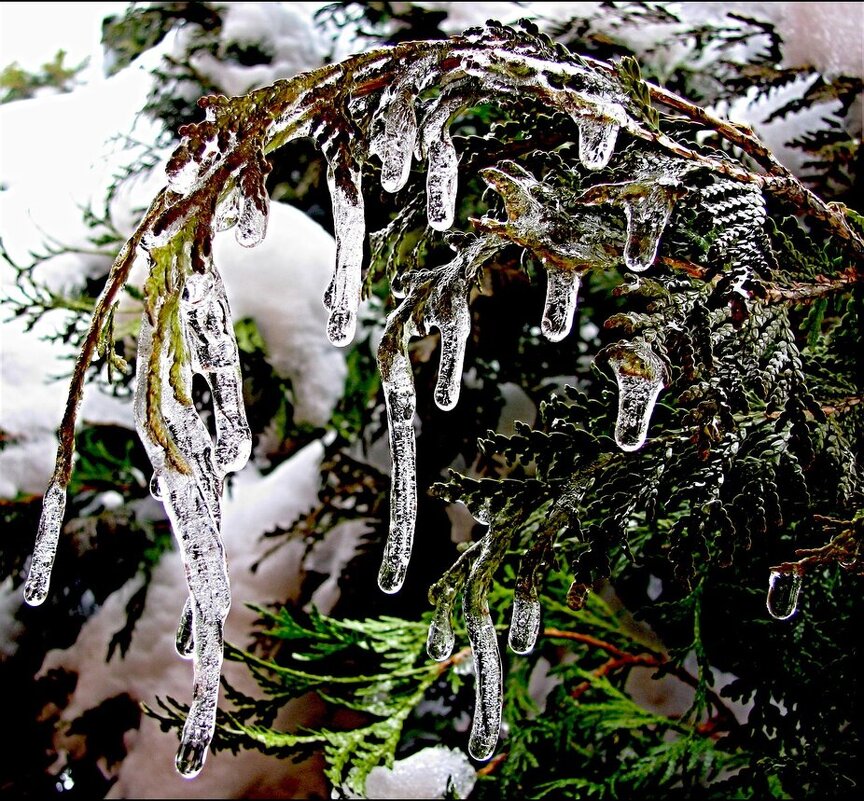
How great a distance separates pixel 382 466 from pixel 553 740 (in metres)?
0.33

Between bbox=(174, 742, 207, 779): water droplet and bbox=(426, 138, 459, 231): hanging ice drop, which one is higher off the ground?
bbox=(426, 138, 459, 231): hanging ice drop

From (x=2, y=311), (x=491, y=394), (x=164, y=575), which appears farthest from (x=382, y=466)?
(x=2, y=311)

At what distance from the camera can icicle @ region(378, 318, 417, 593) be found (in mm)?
386

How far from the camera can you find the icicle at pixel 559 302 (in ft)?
1.17

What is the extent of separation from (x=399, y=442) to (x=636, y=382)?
0.38 ft

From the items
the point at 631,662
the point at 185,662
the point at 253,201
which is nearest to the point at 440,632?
the point at 253,201

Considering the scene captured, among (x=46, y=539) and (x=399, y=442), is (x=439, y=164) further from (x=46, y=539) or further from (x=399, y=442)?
(x=46, y=539)

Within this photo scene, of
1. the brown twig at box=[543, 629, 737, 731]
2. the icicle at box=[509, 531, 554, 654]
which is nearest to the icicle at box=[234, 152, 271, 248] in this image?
the icicle at box=[509, 531, 554, 654]

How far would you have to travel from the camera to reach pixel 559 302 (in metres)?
0.36

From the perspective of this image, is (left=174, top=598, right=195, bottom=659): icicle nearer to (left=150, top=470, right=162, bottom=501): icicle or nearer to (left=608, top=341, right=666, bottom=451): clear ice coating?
(left=150, top=470, right=162, bottom=501): icicle

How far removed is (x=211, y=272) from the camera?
1.17 ft

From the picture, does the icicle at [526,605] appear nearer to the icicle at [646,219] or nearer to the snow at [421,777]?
the icicle at [646,219]

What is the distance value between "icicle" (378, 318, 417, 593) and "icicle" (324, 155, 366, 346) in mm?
22

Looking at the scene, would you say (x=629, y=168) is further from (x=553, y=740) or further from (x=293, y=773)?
(x=293, y=773)
